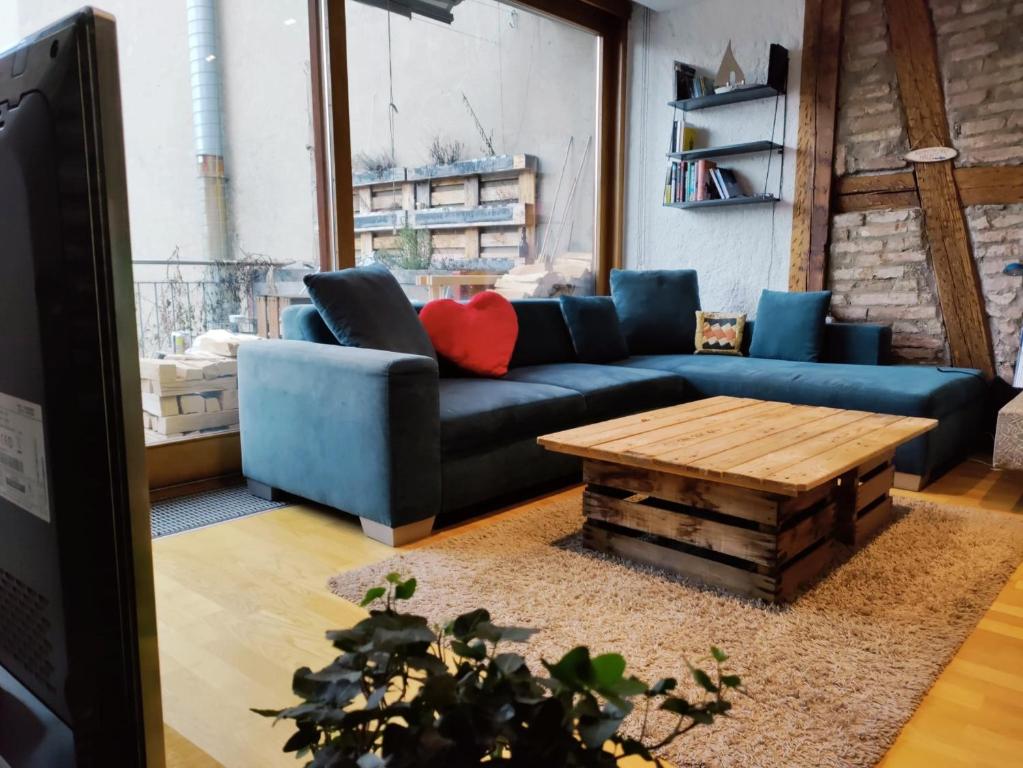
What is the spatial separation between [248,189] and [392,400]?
1517 mm

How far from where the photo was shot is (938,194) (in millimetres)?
3932

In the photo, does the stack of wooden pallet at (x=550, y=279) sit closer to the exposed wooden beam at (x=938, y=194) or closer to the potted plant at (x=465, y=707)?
the exposed wooden beam at (x=938, y=194)

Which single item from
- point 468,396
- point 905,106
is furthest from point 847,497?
point 905,106

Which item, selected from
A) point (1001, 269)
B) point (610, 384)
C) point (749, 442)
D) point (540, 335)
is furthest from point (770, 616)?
point (1001, 269)

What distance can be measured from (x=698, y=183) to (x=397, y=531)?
3198mm

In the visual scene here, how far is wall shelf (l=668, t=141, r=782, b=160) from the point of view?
4434mm

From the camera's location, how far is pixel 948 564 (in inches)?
90.0

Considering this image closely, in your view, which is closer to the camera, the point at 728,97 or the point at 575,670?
the point at 575,670

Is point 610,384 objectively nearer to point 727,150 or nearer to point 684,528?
point 684,528

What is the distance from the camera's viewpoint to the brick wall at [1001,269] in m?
3.77

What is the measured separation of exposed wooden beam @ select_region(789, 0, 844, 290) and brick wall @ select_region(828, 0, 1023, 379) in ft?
0.18

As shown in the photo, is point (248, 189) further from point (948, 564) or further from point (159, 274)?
point (948, 564)

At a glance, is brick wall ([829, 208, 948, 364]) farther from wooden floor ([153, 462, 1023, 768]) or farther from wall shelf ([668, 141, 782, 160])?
wooden floor ([153, 462, 1023, 768])

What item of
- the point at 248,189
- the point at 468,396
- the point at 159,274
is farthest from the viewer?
the point at 248,189
